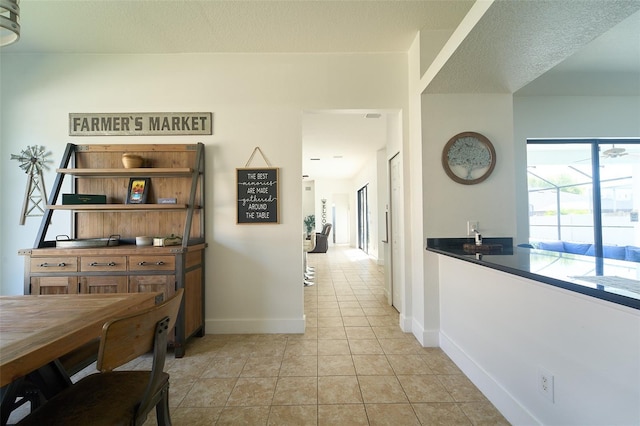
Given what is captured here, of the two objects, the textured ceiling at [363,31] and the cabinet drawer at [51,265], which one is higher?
the textured ceiling at [363,31]

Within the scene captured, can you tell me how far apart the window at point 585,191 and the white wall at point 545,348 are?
2375 millimetres

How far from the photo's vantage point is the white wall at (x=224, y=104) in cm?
268

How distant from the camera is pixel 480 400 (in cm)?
165

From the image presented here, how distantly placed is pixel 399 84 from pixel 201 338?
3.29 m

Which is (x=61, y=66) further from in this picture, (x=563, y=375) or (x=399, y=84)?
(x=563, y=375)

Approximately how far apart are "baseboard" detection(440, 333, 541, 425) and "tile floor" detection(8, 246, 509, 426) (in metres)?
0.04

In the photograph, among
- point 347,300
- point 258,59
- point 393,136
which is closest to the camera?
point 258,59

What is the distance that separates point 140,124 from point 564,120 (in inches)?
205

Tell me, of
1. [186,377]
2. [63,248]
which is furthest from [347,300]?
[63,248]

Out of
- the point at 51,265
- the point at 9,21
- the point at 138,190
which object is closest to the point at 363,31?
the point at 9,21

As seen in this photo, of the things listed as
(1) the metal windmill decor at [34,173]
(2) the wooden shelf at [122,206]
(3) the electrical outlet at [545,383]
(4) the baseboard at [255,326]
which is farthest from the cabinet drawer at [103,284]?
(3) the electrical outlet at [545,383]

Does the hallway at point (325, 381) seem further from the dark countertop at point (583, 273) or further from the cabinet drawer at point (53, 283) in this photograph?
the cabinet drawer at point (53, 283)

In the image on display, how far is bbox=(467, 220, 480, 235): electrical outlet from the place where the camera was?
92.6 inches

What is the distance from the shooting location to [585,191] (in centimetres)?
344
